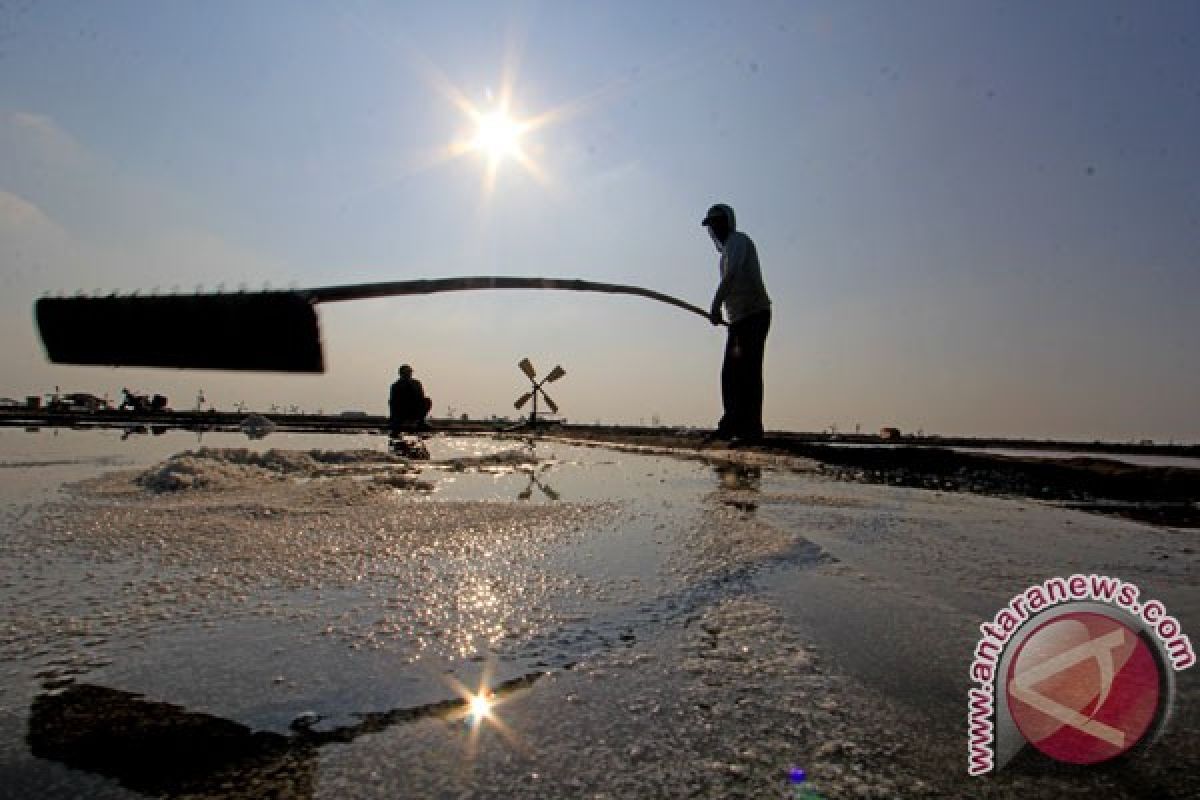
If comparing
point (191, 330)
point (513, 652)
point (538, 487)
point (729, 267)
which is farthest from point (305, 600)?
point (729, 267)

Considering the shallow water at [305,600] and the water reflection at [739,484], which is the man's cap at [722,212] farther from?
the shallow water at [305,600]

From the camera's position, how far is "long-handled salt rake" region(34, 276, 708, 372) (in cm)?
264

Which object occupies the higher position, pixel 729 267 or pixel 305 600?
pixel 729 267

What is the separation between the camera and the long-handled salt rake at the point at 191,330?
2645 millimetres

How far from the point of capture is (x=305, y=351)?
2.66 meters

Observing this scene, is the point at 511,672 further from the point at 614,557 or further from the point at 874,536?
the point at 874,536

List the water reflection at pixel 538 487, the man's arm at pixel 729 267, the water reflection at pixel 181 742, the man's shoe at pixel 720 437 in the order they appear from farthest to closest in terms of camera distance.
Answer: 1. the man's shoe at pixel 720 437
2. the man's arm at pixel 729 267
3. the water reflection at pixel 538 487
4. the water reflection at pixel 181 742

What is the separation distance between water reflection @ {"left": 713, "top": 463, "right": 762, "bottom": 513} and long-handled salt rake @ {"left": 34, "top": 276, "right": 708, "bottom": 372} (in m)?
2.43

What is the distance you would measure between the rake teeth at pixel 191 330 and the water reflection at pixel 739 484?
96.0 inches

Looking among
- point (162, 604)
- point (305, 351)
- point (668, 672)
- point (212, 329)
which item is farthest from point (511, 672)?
point (212, 329)

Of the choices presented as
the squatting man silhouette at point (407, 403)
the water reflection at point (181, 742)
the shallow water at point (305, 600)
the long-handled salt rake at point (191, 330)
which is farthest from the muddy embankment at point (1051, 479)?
the squatting man silhouette at point (407, 403)

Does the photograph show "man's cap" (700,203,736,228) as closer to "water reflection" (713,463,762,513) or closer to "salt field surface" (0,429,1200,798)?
"water reflection" (713,463,762,513)

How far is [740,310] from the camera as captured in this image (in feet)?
27.5

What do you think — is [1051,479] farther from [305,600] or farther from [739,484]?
[305,600]
